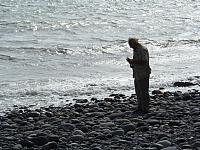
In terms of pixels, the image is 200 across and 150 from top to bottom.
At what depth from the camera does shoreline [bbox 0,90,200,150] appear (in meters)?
10.1

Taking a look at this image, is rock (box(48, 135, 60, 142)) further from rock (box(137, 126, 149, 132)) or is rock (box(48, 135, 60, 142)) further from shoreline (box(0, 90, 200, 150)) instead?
rock (box(137, 126, 149, 132))

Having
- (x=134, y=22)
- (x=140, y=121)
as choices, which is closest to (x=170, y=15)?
(x=134, y=22)

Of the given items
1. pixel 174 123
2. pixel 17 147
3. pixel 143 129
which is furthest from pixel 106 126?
pixel 17 147

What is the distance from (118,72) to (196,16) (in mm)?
23431

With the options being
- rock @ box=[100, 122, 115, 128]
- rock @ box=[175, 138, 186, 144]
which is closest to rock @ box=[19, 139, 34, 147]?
rock @ box=[100, 122, 115, 128]

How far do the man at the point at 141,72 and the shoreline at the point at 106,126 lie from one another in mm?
277

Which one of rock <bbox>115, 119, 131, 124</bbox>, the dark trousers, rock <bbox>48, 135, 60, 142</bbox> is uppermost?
the dark trousers

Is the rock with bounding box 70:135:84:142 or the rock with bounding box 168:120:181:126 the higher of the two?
the rock with bounding box 168:120:181:126

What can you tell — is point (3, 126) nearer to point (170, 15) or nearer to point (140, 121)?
point (140, 121)

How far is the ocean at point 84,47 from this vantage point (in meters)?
17.5

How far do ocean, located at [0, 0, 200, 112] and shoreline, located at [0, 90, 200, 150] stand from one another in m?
1.63

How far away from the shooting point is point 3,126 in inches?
470

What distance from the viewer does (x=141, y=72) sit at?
12.9 m

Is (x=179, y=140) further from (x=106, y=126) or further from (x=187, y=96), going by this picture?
(x=187, y=96)
